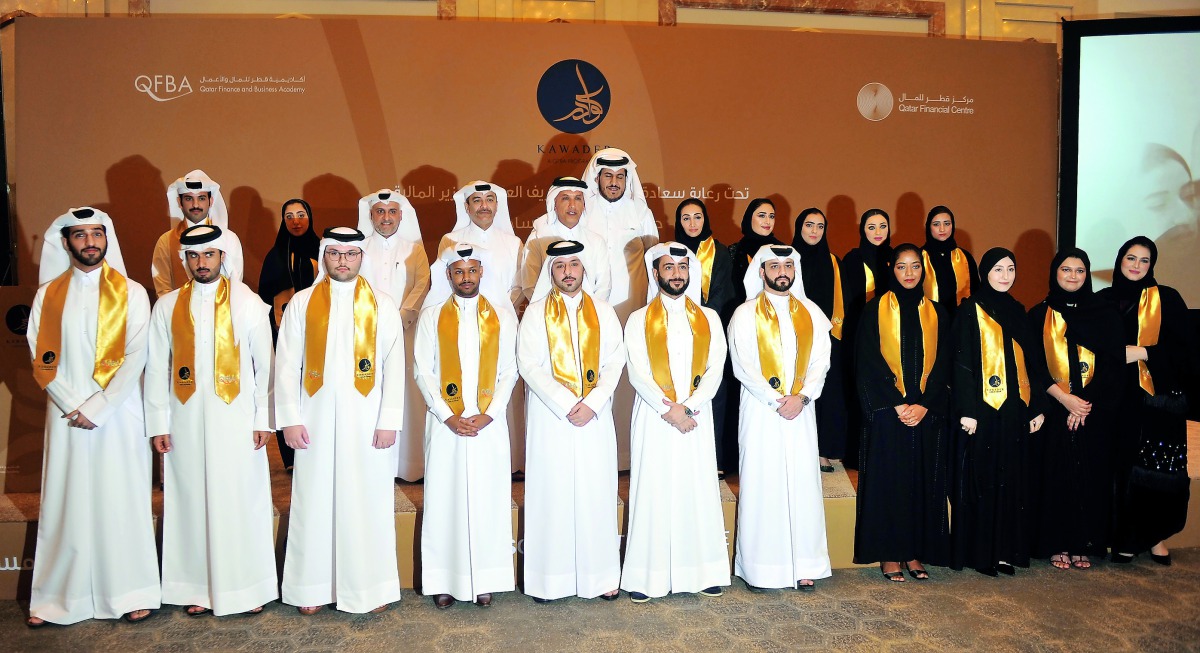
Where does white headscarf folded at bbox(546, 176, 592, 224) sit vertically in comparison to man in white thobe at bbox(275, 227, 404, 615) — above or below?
above

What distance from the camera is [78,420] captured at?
3938 millimetres

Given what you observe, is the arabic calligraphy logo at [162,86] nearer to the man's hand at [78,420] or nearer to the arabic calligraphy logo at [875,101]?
the man's hand at [78,420]

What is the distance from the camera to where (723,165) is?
700 cm

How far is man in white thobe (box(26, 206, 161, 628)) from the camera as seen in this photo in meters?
4.00

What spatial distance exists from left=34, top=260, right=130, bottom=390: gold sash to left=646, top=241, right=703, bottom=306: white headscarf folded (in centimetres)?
250

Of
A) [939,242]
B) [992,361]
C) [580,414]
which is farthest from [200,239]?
[939,242]

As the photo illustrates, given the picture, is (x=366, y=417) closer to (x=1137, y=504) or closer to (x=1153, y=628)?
(x=1153, y=628)

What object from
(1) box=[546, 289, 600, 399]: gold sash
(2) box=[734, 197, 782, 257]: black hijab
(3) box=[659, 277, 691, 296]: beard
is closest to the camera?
(1) box=[546, 289, 600, 399]: gold sash

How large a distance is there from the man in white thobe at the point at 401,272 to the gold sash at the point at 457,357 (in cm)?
93

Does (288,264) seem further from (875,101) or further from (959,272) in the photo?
(875,101)

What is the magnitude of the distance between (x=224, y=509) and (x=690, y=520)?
2.18 m

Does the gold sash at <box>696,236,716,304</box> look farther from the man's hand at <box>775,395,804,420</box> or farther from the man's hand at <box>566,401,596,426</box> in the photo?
the man's hand at <box>566,401,596,426</box>

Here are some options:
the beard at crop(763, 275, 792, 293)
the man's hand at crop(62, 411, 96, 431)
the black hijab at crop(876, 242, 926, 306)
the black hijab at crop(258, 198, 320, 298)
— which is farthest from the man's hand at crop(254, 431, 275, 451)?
the black hijab at crop(876, 242, 926, 306)

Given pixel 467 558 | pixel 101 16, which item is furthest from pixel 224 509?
pixel 101 16
